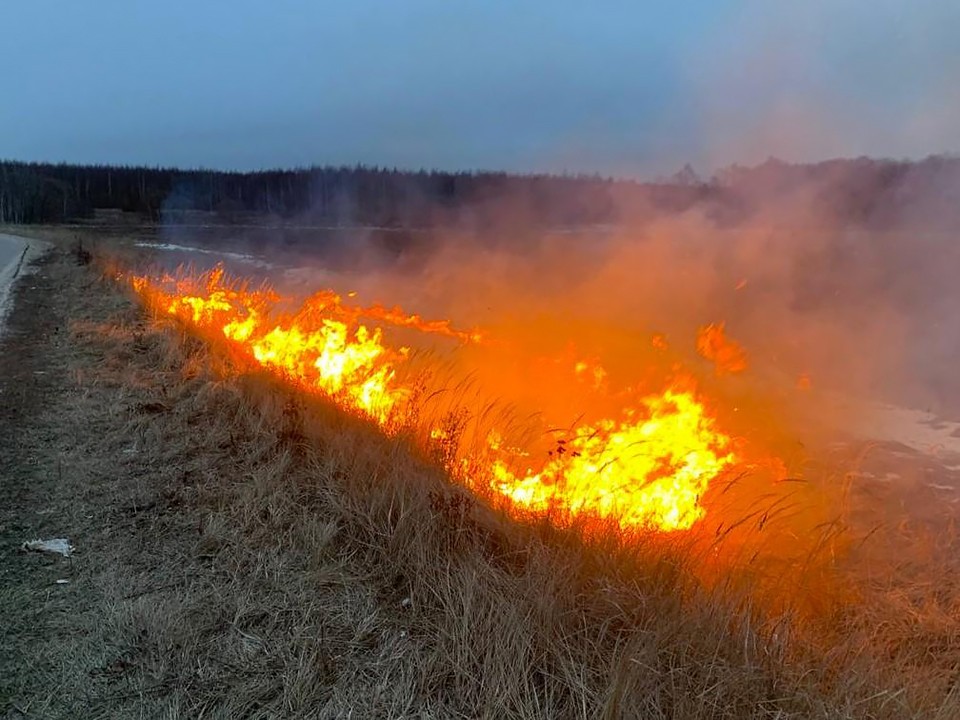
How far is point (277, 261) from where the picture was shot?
89.4 feet

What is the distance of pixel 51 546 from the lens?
3.35m

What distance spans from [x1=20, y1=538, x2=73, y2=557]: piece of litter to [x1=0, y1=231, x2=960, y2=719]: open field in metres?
0.05

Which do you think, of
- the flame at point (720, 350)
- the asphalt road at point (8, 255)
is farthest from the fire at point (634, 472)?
the asphalt road at point (8, 255)

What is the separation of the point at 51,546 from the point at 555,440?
3617mm

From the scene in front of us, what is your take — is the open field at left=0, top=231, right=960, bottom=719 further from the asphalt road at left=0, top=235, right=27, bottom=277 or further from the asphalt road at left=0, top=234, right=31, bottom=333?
the asphalt road at left=0, top=235, right=27, bottom=277

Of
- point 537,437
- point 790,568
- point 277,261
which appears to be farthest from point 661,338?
point 277,261

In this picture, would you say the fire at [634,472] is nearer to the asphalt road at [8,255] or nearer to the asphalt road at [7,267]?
the asphalt road at [7,267]

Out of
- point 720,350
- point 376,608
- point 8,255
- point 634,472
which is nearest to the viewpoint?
point 376,608

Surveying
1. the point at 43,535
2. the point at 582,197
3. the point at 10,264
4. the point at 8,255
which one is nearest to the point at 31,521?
the point at 43,535

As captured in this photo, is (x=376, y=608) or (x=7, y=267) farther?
(x=7, y=267)

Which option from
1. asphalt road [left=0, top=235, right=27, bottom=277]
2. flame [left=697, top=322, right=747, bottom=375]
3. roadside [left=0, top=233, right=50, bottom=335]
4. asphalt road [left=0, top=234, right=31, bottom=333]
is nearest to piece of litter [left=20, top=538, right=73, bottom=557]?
roadside [left=0, top=233, right=50, bottom=335]

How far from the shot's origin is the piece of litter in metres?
3.31

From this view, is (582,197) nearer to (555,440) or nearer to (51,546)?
(555,440)

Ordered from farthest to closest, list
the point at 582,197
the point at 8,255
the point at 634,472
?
1. the point at 8,255
2. the point at 582,197
3. the point at 634,472
